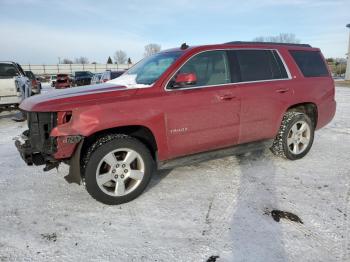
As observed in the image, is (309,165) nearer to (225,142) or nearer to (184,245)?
(225,142)

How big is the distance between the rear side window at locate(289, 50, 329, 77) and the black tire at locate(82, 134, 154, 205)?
10.0ft

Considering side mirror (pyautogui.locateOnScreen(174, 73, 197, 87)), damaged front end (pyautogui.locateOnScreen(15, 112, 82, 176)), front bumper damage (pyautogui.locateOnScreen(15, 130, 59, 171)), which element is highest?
side mirror (pyautogui.locateOnScreen(174, 73, 197, 87))

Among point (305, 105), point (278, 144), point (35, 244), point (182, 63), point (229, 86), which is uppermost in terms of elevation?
point (182, 63)

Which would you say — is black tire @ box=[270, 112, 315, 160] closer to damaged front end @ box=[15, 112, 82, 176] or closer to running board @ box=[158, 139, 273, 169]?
running board @ box=[158, 139, 273, 169]

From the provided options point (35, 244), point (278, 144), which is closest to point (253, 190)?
point (278, 144)

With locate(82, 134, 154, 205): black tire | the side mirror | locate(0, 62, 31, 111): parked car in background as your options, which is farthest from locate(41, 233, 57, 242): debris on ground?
locate(0, 62, 31, 111): parked car in background

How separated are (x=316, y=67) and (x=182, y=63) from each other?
275 centimetres

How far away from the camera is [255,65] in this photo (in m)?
4.61

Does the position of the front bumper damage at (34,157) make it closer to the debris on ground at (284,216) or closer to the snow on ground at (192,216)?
the snow on ground at (192,216)

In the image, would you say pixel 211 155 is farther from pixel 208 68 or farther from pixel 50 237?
pixel 50 237

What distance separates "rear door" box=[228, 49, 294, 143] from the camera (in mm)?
4383

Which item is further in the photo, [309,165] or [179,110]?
[309,165]

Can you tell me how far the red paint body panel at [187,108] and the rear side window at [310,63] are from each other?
4.8 inches

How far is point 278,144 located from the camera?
5.05 m
